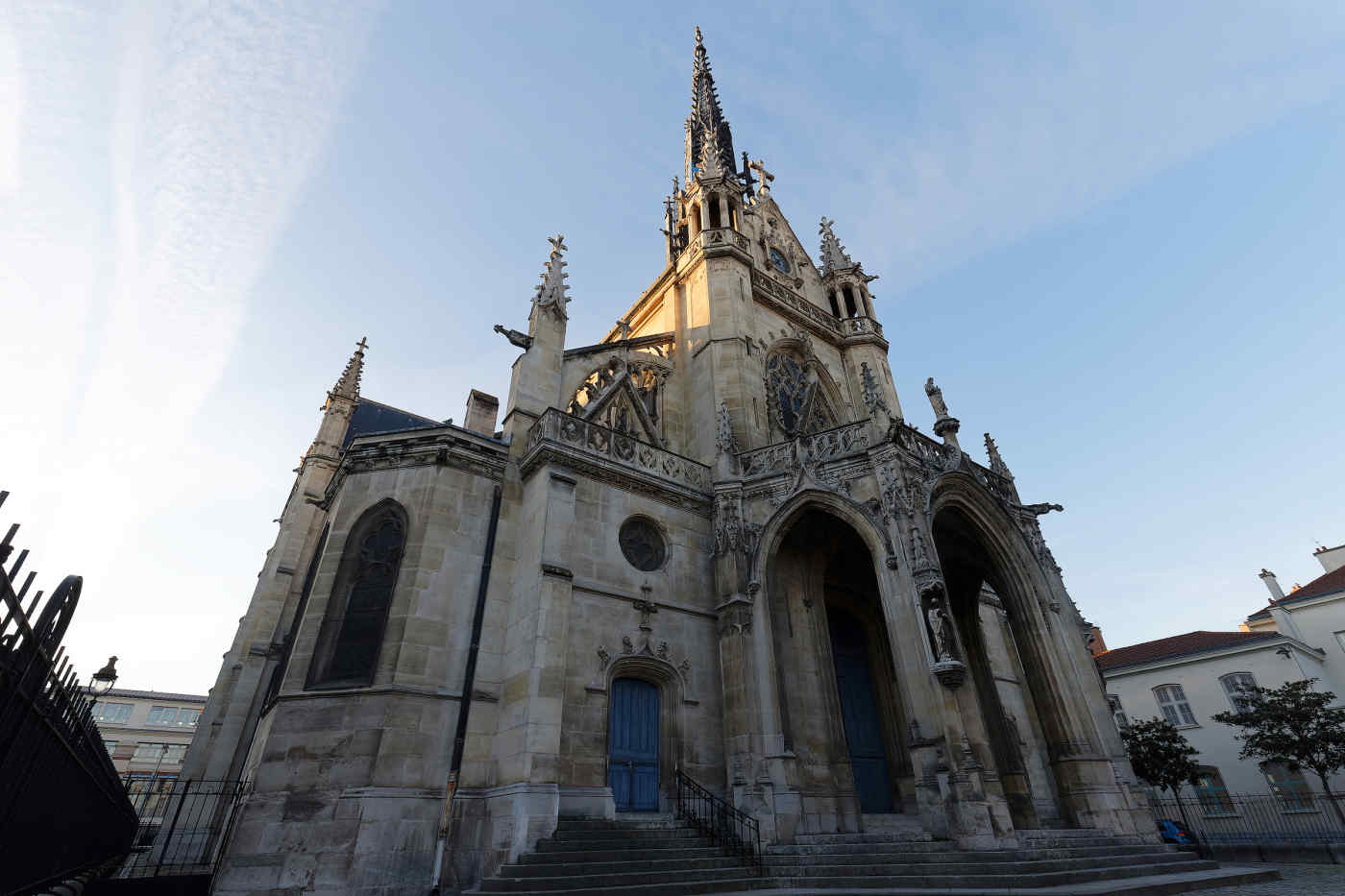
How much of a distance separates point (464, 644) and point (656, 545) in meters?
4.43

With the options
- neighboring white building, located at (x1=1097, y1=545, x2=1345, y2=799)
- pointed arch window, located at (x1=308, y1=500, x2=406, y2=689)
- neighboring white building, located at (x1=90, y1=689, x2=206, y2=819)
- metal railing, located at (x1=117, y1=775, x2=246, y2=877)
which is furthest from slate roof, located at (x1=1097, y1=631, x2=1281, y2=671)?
neighboring white building, located at (x1=90, y1=689, x2=206, y2=819)

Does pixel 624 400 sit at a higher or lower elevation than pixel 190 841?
higher

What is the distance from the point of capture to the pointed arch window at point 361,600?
1129cm

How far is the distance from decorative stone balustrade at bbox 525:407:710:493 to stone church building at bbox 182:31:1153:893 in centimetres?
8

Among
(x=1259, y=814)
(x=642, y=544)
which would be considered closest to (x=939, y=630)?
(x=642, y=544)

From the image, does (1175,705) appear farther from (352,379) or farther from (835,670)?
(352,379)

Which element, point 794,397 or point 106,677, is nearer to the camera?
point 106,677

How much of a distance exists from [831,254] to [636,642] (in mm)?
18455

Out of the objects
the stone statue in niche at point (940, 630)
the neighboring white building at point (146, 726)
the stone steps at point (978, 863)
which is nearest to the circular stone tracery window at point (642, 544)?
the stone statue in niche at point (940, 630)

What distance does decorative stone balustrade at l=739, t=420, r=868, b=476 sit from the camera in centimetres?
1372

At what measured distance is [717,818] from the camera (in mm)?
11281

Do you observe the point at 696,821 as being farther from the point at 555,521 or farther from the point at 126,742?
the point at 126,742

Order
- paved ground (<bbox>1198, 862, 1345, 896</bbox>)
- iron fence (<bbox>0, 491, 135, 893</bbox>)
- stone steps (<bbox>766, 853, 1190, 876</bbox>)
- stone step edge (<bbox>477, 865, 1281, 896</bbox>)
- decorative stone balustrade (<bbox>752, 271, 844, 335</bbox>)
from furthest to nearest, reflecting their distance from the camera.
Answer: decorative stone balustrade (<bbox>752, 271, 844, 335</bbox>) → stone steps (<bbox>766, 853, 1190, 876</bbox>) → paved ground (<bbox>1198, 862, 1345, 896</bbox>) → stone step edge (<bbox>477, 865, 1281, 896</bbox>) → iron fence (<bbox>0, 491, 135, 893</bbox>)

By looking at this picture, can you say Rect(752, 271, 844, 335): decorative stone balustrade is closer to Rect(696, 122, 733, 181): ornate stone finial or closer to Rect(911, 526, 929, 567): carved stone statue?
Rect(696, 122, 733, 181): ornate stone finial
